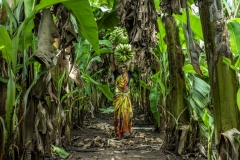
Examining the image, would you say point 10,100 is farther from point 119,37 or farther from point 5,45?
point 119,37

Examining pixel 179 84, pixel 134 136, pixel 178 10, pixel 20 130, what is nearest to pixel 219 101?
pixel 178 10

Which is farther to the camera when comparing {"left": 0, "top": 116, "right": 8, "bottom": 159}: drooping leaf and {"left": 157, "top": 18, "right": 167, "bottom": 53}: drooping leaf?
{"left": 157, "top": 18, "right": 167, "bottom": 53}: drooping leaf

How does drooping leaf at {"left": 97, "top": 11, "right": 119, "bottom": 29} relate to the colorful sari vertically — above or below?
above

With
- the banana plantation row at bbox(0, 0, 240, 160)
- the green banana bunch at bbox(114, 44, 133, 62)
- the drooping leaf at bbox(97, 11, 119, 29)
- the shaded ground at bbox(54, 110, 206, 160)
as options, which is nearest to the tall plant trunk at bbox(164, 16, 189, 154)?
the banana plantation row at bbox(0, 0, 240, 160)

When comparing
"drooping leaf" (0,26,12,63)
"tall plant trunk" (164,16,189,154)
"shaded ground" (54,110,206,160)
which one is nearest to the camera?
"drooping leaf" (0,26,12,63)

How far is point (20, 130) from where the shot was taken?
1.86m

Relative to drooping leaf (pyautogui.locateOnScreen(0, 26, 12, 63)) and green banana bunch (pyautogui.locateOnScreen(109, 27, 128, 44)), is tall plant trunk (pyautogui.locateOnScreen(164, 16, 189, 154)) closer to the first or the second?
green banana bunch (pyautogui.locateOnScreen(109, 27, 128, 44))

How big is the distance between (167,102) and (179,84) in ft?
1.25

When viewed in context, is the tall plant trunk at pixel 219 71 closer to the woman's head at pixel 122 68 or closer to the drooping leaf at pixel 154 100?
the drooping leaf at pixel 154 100

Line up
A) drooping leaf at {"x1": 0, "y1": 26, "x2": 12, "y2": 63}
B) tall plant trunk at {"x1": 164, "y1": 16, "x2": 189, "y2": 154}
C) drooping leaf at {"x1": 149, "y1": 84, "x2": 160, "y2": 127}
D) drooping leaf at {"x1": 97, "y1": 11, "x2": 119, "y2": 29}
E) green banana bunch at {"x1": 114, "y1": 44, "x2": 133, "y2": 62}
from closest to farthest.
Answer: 1. drooping leaf at {"x1": 0, "y1": 26, "x2": 12, "y2": 63}
2. tall plant trunk at {"x1": 164, "y1": 16, "x2": 189, "y2": 154}
3. drooping leaf at {"x1": 149, "y1": 84, "x2": 160, "y2": 127}
4. drooping leaf at {"x1": 97, "y1": 11, "x2": 119, "y2": 29}
5. green banana bunch at {"x1": 114, "y1": 44, "x2": 133, "y2": 62}

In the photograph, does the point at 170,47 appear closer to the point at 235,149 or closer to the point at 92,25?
the point at 92,25

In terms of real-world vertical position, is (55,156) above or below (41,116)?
below

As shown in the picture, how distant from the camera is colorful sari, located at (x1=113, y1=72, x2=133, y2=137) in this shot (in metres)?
4.44

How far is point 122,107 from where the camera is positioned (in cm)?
450
